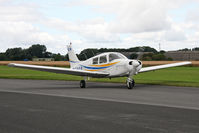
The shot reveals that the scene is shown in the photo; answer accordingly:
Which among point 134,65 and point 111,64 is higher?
point 111,64

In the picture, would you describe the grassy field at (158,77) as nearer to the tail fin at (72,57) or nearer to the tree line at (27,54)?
the tail fin at (72,57)

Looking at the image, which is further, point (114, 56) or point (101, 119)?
point (114, 56)

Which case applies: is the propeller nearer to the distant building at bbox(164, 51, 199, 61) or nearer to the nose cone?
the nose cone

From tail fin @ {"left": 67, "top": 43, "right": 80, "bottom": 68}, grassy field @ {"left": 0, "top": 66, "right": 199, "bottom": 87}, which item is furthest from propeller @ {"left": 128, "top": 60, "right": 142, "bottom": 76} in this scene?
tail fin @ {"left": 67, "top": 43, "right": 80, "bottom": 68}

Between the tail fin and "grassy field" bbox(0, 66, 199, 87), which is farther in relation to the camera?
the tail fin

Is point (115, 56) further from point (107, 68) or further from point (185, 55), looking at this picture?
point (185, 55)

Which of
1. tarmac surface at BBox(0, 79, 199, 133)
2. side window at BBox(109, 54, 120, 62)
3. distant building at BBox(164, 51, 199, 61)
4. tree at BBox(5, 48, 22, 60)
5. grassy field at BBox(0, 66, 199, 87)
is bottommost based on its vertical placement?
tarmac surface at BBox(0, 79, 199, 133)

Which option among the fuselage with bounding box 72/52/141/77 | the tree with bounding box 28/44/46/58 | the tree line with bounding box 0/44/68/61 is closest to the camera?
the fuselage with bounding box 72/52/141/77

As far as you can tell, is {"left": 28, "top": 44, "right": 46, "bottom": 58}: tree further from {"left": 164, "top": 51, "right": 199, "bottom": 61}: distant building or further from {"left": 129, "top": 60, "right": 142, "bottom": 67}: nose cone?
{"left": 129, "top": 60, "right": 142, "bottom": 67}: nose cone

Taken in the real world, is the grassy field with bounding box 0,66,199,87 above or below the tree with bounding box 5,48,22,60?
below

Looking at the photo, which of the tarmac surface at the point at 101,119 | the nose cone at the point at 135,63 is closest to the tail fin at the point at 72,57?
the nose cone at the point at 135,63

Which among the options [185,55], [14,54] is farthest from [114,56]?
[14,54]

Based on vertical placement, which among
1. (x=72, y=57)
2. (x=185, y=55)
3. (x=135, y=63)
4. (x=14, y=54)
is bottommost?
(x=135, y=63)

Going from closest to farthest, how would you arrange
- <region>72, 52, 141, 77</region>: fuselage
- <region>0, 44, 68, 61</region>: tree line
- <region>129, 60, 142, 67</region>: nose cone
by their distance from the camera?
<region>129, 60, 142, 67</region>: nose cone < <region>72, 52, 141, 77</region>: fuselage < <region>0, 44, 68, 61</region>: tree line
